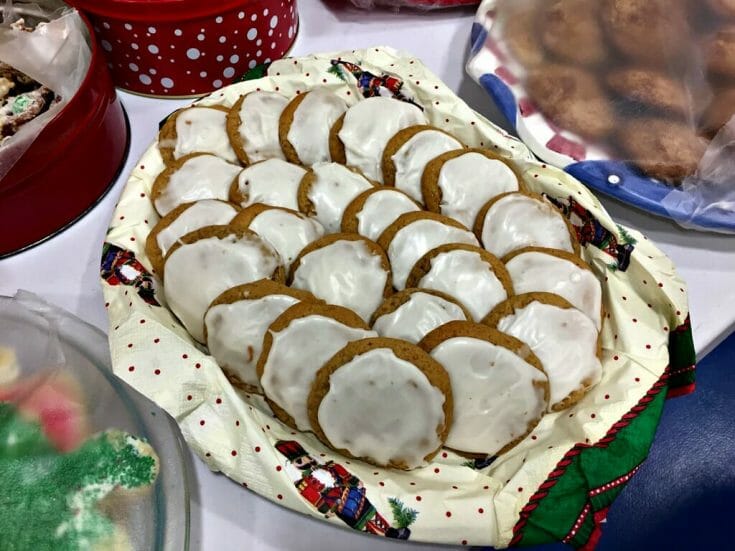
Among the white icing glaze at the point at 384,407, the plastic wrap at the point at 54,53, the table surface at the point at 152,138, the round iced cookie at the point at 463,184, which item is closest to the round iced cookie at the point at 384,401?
the white icing glaze at the point at 384,407

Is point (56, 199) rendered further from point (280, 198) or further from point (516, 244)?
point (516, 244)

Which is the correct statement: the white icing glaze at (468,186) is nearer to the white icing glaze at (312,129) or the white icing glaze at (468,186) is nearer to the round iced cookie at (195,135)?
the white icing glaze at (312,129)

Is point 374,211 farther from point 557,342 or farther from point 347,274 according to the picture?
point 557,342

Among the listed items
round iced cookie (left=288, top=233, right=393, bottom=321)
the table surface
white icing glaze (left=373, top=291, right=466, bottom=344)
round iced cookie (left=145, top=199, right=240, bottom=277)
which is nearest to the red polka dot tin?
the table surface

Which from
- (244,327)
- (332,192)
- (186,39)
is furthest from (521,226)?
(186,39)

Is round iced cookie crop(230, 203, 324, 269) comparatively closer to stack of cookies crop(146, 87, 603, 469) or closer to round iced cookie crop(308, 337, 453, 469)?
stack of cookies crop(146, 87, 603, 469)

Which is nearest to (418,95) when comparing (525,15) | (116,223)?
(525,15)

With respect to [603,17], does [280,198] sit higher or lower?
lower
